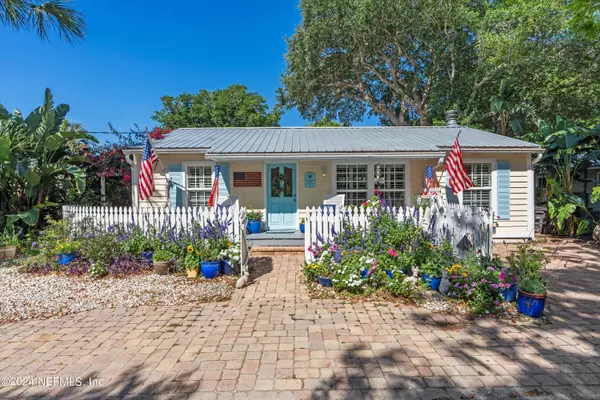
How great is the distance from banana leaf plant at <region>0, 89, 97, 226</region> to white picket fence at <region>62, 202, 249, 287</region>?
1.76 metres

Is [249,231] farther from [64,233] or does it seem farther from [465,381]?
[465,381]

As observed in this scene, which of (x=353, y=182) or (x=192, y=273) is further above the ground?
(x=353, y=182)

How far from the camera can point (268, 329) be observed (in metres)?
3.62

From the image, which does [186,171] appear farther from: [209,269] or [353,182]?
[353,182]

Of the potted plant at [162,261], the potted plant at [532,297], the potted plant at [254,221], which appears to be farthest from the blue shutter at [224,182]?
the potted plant at [532,297]

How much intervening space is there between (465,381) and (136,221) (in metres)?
6.34

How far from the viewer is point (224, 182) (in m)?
8.84

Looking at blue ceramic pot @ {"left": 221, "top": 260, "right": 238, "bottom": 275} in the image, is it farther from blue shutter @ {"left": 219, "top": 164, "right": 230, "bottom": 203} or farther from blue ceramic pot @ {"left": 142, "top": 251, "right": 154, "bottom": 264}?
blue shutter @ {"left": 219, "top": 164, "right": 230, "bottom": 203}

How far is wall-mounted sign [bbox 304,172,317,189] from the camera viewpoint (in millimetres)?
9055

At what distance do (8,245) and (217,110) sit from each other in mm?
22337

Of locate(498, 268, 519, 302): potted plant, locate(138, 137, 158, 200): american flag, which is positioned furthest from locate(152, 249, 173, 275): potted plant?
locate(498, 268, 519, 302): potted plant

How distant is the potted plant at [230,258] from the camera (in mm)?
5594

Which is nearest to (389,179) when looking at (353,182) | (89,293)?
(353,182)

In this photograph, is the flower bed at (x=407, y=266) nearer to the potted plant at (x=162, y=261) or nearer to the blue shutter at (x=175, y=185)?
the potted plant at (x=162, y=261)
